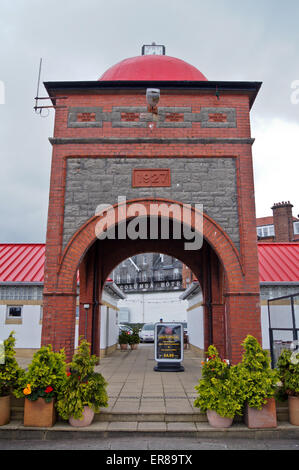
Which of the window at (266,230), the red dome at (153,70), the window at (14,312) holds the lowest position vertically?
the window at (14,312)

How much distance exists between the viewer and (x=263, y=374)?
5.98 meters

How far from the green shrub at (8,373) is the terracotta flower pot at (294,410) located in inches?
183

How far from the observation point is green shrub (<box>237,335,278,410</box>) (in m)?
5.88

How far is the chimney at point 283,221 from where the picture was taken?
1111 inches

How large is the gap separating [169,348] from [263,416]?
19.1 ft

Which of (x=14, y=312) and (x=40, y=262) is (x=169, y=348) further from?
(x=40, y=262)

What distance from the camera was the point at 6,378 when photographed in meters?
6.08

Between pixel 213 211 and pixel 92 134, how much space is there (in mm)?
3541

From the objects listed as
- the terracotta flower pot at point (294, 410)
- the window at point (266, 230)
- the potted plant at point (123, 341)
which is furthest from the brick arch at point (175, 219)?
the window at point (266, 230)

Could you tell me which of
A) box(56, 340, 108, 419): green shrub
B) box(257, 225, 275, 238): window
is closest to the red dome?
box(56, 340, 108, 419): green shrub

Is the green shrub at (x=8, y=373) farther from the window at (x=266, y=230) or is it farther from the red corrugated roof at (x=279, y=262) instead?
the window at (x=266, y=230)

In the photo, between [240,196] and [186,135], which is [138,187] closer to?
[186,135]

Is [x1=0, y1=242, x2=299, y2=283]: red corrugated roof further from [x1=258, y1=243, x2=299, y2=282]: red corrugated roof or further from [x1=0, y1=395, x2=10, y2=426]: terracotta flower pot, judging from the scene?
[x1=0, y1=395, x2=10, y2=426]: terracotta flower pot
